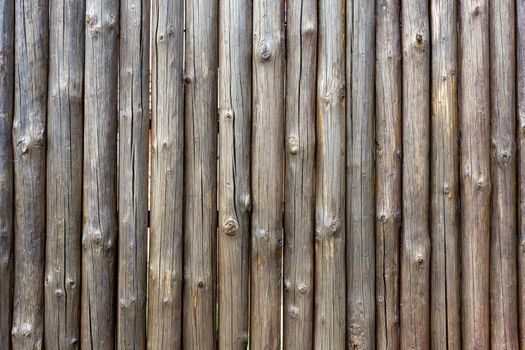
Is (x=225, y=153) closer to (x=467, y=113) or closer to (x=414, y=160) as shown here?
(x=414, y=160)

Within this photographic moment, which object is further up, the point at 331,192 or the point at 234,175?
the point at 234,175

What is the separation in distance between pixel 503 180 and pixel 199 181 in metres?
1.70

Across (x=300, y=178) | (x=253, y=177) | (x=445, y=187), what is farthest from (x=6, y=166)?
(x=445, y=187)

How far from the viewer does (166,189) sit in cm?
255

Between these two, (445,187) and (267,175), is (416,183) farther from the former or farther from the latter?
(267,175)

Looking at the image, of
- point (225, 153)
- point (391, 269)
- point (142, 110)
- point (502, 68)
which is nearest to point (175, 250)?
point (225, 153)

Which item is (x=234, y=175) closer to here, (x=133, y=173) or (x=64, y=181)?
(x=133, y=173)

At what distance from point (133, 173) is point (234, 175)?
56 cm

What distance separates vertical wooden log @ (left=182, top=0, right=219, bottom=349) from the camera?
255 centimetres

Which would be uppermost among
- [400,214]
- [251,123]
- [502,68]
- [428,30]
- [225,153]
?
[428,30]

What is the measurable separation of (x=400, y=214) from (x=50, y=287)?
1984 mm

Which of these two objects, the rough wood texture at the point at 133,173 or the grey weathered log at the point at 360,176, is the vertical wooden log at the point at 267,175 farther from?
the rough wood texture at the point at 133,173

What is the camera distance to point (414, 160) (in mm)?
2590

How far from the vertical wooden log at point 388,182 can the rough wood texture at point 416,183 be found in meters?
0.04
